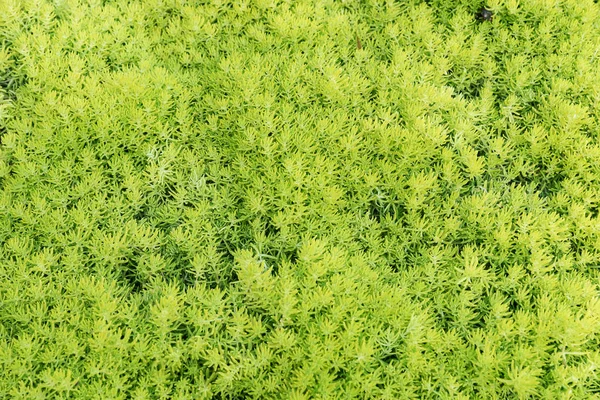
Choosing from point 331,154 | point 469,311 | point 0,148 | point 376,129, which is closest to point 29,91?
point 0,148

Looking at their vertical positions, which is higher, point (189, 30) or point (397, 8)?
point (397, 8)

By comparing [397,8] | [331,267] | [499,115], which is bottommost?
[331,267]

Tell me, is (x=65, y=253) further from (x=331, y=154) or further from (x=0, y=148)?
(x=331, y=154)

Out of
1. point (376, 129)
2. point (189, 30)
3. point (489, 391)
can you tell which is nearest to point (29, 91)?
point (189, 30)

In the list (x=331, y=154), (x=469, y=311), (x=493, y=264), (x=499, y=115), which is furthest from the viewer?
(x=499, y=115)

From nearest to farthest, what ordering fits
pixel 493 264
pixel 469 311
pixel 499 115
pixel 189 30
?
pixel 469 311 → pixel 493 264 → pixel 499 115 → pixel 189 30

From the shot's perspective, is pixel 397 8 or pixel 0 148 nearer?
pixel 0 148

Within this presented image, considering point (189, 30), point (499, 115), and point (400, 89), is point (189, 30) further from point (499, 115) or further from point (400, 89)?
point (499, 115)
